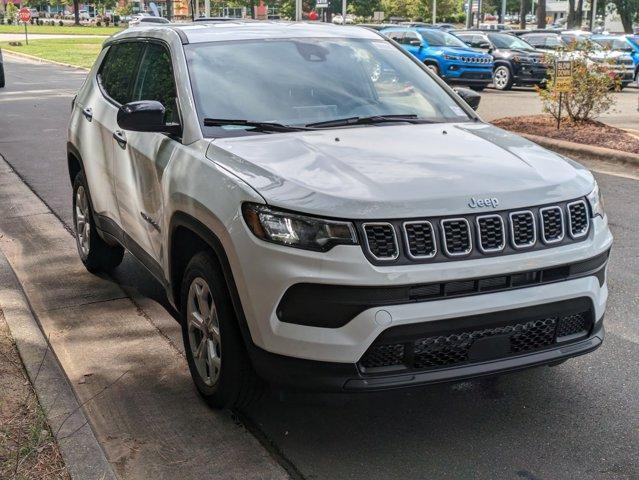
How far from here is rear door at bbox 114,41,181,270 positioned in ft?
14.8

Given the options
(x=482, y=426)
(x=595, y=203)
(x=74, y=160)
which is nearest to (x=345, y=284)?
(x=482, y=426)

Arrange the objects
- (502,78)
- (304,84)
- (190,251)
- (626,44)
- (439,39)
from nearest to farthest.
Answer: (190,251), (304,84), (502,78), (439,39), (626,44)

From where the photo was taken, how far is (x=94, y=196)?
5.88 m

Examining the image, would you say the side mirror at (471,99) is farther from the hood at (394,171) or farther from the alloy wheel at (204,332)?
the alloy wheel at (204,332)

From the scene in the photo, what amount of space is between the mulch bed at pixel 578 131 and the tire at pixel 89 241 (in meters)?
7.84

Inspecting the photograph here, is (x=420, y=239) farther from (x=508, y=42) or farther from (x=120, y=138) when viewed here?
(x=508, y=42)

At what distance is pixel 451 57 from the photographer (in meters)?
23.8

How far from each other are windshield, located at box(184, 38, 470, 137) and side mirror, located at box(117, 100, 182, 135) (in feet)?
0.63

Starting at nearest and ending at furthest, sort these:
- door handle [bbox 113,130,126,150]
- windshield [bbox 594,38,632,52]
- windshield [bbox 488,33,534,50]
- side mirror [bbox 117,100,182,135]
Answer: side mirror [bbox 117,100,182,135] < door handle [bbox 113,130,126,150] < windshield [bbox 488,33,534,50] < windshield [bbox 594,38,632,52]

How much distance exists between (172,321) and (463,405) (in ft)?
6.93

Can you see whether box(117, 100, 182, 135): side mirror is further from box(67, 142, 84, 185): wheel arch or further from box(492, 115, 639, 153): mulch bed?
box(492, 115, 639, 153): mulch bed

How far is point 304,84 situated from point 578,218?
1.70 m

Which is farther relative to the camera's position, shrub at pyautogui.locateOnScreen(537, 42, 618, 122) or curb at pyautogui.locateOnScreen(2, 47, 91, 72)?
curb at pyautogui.locateOnScreen(2, 47, 91, 72)

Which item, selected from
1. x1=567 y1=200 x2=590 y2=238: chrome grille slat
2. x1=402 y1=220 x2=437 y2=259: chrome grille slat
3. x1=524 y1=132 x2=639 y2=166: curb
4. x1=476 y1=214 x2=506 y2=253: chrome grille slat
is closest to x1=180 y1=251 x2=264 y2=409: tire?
x1=402 y1=220 x2=437 y2=259: chrome grille slat
